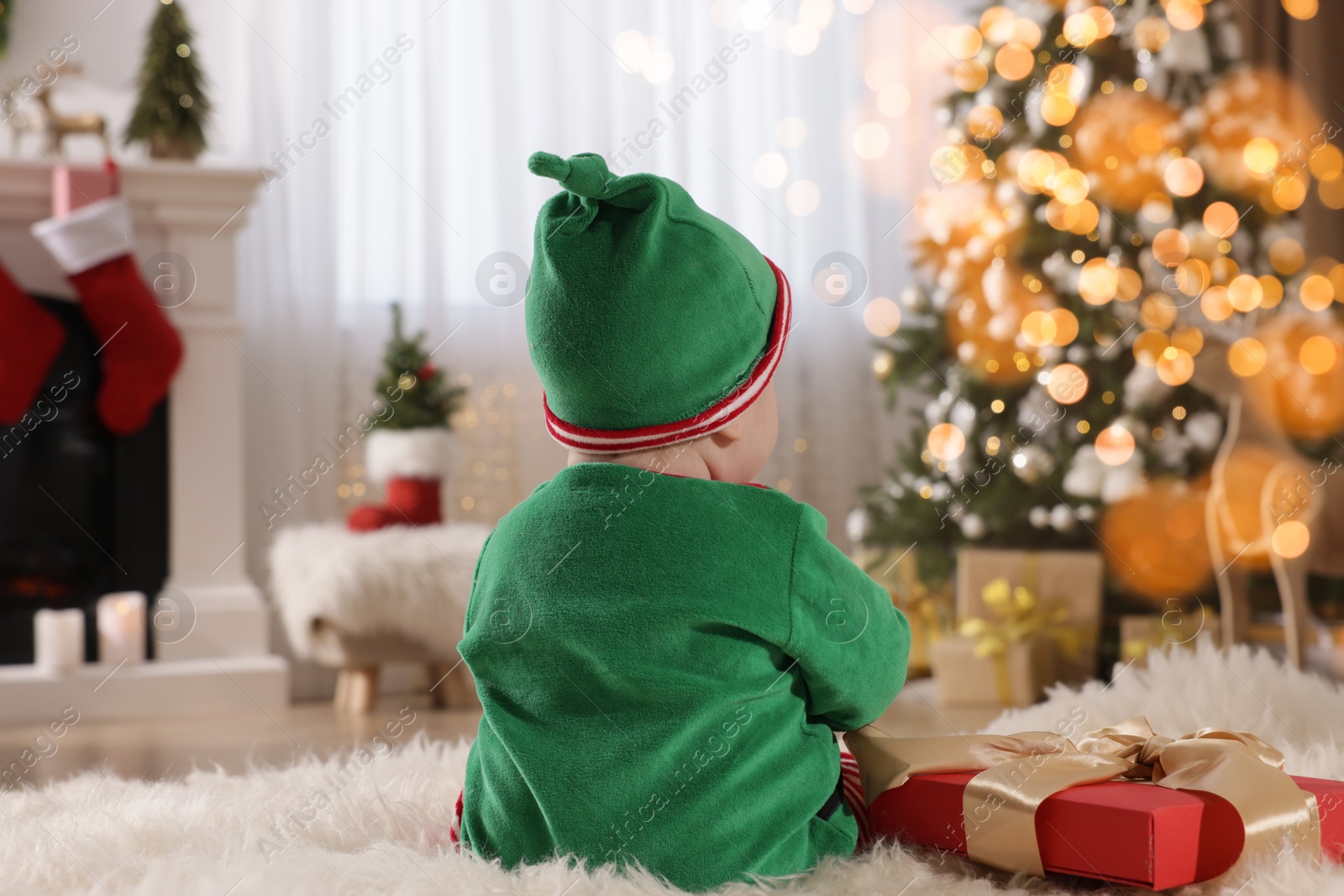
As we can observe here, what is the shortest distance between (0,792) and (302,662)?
1.79m

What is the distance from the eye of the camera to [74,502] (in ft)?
9.10

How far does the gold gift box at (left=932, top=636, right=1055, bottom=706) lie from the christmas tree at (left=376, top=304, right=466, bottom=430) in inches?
51.2

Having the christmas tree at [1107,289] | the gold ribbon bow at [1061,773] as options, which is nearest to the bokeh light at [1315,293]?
the christmas tree at [1107,289]

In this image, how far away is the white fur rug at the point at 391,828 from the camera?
34.3 inches

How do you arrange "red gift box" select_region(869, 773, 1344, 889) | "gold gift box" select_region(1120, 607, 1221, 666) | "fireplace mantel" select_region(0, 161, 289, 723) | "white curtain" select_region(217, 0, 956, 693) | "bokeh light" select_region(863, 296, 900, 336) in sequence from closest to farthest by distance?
"red gift box" select_region(869, 773, 1344, 889)
"gold gift box" select_region(1120, 607, 1221, 666)
"fireplace mantel" select_region(0, 161, 289, 723)
"white curtain" select_region(217, 0, 956, 693)
"bokeh light" select_region(863, 296, 900, 336)

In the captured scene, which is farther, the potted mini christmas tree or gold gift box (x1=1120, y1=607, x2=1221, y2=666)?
the potted mini christmas tree

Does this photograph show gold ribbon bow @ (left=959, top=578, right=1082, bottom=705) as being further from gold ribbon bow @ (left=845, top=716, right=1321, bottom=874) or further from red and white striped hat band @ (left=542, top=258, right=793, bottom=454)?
red and white striped hat band @ (left=542, top=258, right=793, bottom=454)

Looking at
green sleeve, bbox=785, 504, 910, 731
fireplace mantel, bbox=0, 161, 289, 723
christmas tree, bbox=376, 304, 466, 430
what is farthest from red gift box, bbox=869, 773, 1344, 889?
fireplace mantel, bbox=0, 161, 289, 723

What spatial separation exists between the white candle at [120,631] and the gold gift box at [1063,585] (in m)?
1.94

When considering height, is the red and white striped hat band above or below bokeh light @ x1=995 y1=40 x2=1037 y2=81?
below

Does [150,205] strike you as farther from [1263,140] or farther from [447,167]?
[1263,140]

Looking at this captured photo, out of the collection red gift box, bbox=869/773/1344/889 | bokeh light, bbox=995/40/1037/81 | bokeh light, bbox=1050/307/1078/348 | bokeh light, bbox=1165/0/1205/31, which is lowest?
red gift box, bbox=869/773/1344/889

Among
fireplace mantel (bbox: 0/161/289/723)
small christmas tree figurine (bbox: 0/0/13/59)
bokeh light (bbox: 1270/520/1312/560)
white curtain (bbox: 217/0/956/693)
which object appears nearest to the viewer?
bokeh light (bbox: 1270/520/1312/560)

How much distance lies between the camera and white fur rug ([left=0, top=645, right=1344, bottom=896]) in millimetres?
872
